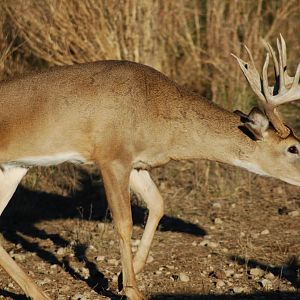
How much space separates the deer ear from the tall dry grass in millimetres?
3688

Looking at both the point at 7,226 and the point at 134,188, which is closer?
the point at 134,188

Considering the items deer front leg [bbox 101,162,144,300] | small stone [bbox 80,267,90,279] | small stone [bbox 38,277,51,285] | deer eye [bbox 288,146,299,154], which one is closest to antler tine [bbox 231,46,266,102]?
deer eye [bbox 288,146,299,154]

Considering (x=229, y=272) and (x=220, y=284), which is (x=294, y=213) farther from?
(x=220, y=284)

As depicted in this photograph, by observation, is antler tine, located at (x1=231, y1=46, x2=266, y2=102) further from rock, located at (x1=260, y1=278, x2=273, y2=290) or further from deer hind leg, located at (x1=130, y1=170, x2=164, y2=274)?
rock, located at (x1=260, y1=278, x2=273, y2=290)

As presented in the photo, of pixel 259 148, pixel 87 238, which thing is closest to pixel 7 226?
pixel 87 238

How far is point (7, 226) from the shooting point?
9.59 m

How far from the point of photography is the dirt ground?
25.4 ft

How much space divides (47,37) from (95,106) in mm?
3834

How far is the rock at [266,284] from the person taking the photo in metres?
7.62

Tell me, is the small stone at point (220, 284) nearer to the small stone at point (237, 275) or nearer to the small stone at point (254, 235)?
the small stone at point (237, 275)

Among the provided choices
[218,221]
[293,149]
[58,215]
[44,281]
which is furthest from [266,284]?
[58,215]

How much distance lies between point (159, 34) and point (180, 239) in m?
4.08

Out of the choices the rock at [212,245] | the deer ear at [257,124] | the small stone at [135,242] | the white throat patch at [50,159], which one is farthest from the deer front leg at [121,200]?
the rock at [212,245]

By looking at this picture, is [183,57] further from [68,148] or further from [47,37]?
[68,148]
